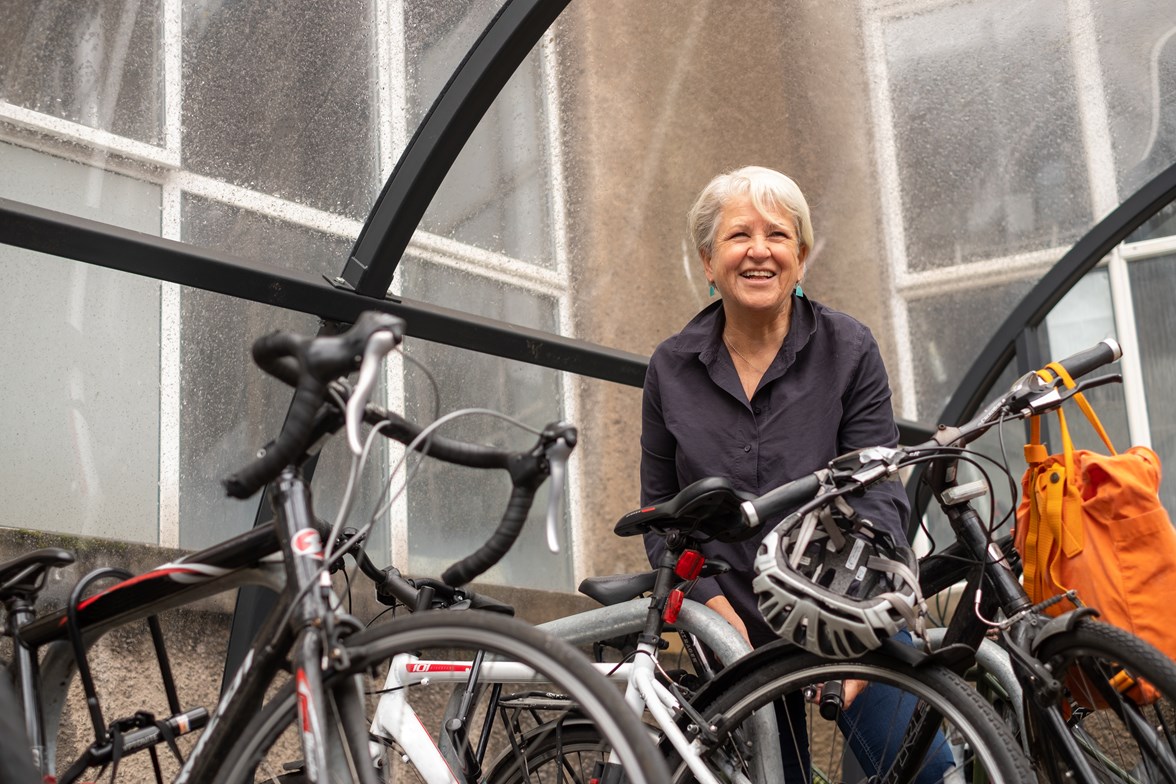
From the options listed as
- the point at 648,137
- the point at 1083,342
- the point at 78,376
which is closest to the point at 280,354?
the point at 78,376

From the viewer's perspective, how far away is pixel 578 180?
18.8ft

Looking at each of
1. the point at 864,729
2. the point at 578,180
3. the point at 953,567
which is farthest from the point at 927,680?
the point at 578,180

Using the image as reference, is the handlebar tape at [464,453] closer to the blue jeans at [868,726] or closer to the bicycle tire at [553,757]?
the blue jeans at [868,726]

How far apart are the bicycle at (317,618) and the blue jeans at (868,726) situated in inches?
43.0

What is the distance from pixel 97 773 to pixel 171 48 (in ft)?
7.68

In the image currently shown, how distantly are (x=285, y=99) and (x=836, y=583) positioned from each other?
2527 millimetres

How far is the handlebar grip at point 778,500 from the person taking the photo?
2.71 meters

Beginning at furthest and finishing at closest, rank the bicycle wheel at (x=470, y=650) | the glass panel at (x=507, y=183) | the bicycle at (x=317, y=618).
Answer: the glass panel at (x=507, y=183) < the bicycle at (x=317, y=618) < the bicycle wheel at (x=470, y=650)

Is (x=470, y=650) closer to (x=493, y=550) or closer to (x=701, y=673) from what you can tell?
(x=493, y=550)

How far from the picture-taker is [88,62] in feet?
13.4

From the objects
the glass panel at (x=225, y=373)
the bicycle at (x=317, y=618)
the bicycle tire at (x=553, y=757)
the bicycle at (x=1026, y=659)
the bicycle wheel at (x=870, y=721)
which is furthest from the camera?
the glass panel at (x=225, y=373)

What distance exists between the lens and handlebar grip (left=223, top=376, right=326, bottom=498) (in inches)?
83.0

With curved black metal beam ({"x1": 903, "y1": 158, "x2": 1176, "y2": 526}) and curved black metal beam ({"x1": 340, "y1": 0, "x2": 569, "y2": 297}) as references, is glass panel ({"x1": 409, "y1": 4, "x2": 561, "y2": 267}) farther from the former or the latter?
curved black metal beam ({"x1": 903, "y1": 158, "x2": 1176, "y2": 526})

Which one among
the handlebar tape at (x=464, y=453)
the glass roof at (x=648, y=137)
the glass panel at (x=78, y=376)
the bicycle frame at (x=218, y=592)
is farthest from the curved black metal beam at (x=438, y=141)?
the handlebar tape at (x=464, y=453)
